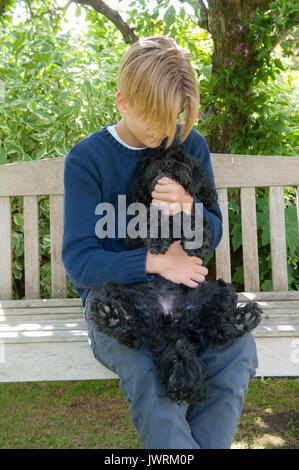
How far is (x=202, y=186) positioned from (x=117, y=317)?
0.70 metres

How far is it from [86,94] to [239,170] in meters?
1.28

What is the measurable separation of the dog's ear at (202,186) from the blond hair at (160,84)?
0.55ft

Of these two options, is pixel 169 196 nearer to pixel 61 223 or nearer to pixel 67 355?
pixel 67 355

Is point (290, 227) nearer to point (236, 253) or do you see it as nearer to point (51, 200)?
point (236, 253)

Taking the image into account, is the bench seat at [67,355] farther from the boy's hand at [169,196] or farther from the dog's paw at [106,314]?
the boy's hand at [169,196]

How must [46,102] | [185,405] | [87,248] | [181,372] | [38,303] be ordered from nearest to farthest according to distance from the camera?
1. [181,372]
2. [185,405]
3. [87,248]
4. [38,303]
5. [46,102]

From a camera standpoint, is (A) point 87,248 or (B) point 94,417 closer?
(A) point 87,248

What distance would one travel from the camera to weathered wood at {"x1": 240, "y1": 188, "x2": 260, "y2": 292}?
3156mm

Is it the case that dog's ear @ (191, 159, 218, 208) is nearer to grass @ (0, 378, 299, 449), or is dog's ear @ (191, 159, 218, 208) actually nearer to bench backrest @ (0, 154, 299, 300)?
bench backrest @ (0, 154, 299, 300)

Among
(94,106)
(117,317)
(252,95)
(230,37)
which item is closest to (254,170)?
(252,95)

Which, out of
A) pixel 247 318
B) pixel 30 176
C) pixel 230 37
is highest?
pixel 230 37

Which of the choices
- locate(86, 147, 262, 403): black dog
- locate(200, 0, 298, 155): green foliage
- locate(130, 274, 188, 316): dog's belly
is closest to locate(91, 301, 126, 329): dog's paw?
locate(86, 147, 262, 403): black dog

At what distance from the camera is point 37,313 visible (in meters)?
2.80

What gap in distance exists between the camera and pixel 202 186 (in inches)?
81.3
